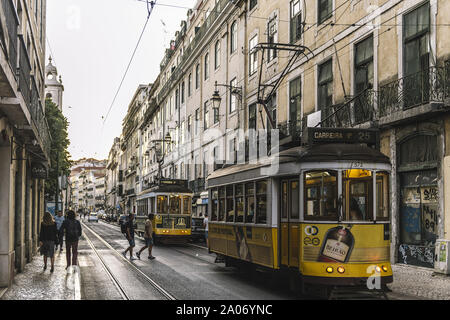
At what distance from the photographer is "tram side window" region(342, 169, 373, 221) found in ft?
35.6

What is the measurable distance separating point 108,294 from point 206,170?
28.5 meters

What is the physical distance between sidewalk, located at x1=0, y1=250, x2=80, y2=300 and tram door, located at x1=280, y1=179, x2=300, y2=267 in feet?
13.4

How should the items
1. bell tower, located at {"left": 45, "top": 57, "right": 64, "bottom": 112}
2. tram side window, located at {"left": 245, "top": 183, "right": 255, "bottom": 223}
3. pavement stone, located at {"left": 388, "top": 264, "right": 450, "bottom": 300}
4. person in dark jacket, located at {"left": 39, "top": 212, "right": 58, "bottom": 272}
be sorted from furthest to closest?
bell tower, located at {"left": 45, "top": 57, "right": 64, "bottom": 112} → person in dark jacket, located at {"left": 39, "top": 212, "right": 58, "bottom": 272} → tram side window, located at {"left": 245, "top": 183, "right": 255, "bottom": 223} → pavement stone, located at {"left": 388, "top": 264, "right": 450, "bottom": 300}

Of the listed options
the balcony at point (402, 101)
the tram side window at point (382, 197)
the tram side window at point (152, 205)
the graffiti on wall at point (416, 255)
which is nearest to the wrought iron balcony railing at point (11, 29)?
the tram side window at point (382, 197)

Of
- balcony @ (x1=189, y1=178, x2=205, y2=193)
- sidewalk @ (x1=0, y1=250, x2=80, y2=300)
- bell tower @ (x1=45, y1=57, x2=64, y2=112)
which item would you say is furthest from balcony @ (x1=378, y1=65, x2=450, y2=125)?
bell tower @ (x1=45, y1=57, x2=64, y2=112)

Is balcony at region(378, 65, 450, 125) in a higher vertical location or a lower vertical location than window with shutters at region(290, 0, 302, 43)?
lower

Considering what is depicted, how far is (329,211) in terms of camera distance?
1087 centimetres

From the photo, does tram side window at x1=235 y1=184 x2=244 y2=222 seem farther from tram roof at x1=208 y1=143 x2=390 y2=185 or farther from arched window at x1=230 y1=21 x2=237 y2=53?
arched window at x1=230 y1=21 x2=237 y2=53

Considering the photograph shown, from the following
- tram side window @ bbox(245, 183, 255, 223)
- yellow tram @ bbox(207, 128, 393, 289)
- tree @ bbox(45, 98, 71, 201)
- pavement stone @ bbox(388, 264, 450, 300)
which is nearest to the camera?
yellow tram @ bbox(207, 128, 393, 289)

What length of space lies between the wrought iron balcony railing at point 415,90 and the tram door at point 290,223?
6.02 meters

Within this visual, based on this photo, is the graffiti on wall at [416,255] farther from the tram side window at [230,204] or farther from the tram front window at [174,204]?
the tram front window at [174,204]

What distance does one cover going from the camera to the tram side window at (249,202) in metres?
13.2
